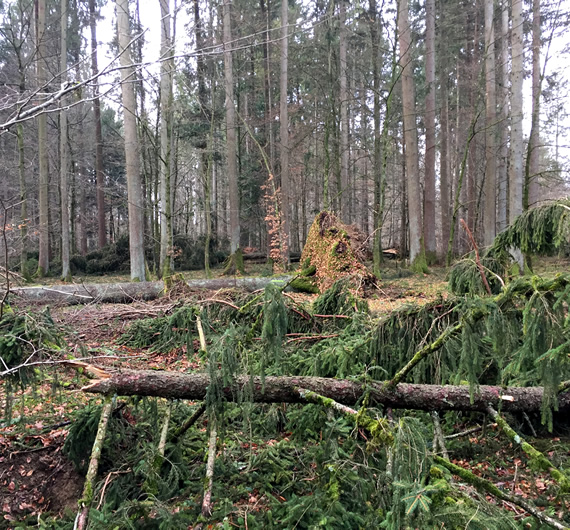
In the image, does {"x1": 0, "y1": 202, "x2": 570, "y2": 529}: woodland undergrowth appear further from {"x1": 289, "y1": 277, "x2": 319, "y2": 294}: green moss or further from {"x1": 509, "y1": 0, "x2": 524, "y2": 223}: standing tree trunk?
{"x1": 509, "y1": 0, "x2": 524, "y2": 223}: standing tree trunk

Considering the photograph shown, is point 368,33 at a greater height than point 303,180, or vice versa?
point 368,33

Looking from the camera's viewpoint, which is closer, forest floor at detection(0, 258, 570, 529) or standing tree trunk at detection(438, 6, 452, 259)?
forest floor at detection(0, 258, 570, 529)

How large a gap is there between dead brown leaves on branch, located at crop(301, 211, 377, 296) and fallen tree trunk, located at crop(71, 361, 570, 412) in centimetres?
636

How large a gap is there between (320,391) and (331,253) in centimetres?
763

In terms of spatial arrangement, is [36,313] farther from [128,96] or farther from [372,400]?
[128,96]

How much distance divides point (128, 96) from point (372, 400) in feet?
43.9

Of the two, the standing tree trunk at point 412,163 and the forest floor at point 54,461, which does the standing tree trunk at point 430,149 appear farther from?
the forest floor at point 54,461

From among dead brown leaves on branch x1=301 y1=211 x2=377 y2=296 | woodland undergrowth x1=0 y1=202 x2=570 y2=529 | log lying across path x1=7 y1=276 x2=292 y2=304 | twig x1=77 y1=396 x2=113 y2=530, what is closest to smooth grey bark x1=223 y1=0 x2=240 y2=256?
log lying across path x1=7 y1=276 x2=292 y2=304

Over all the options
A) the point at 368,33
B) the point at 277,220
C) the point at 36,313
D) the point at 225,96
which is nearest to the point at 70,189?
the point at 225,96

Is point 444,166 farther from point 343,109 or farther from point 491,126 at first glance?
point 343,109

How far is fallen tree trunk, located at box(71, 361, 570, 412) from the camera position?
282 centimetres

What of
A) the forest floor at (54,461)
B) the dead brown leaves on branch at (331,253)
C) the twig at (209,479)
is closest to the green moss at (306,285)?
the dead brown leaves on branch at (331,253)

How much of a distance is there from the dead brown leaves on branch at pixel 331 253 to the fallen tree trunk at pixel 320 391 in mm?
6357

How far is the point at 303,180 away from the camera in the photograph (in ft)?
84.8
